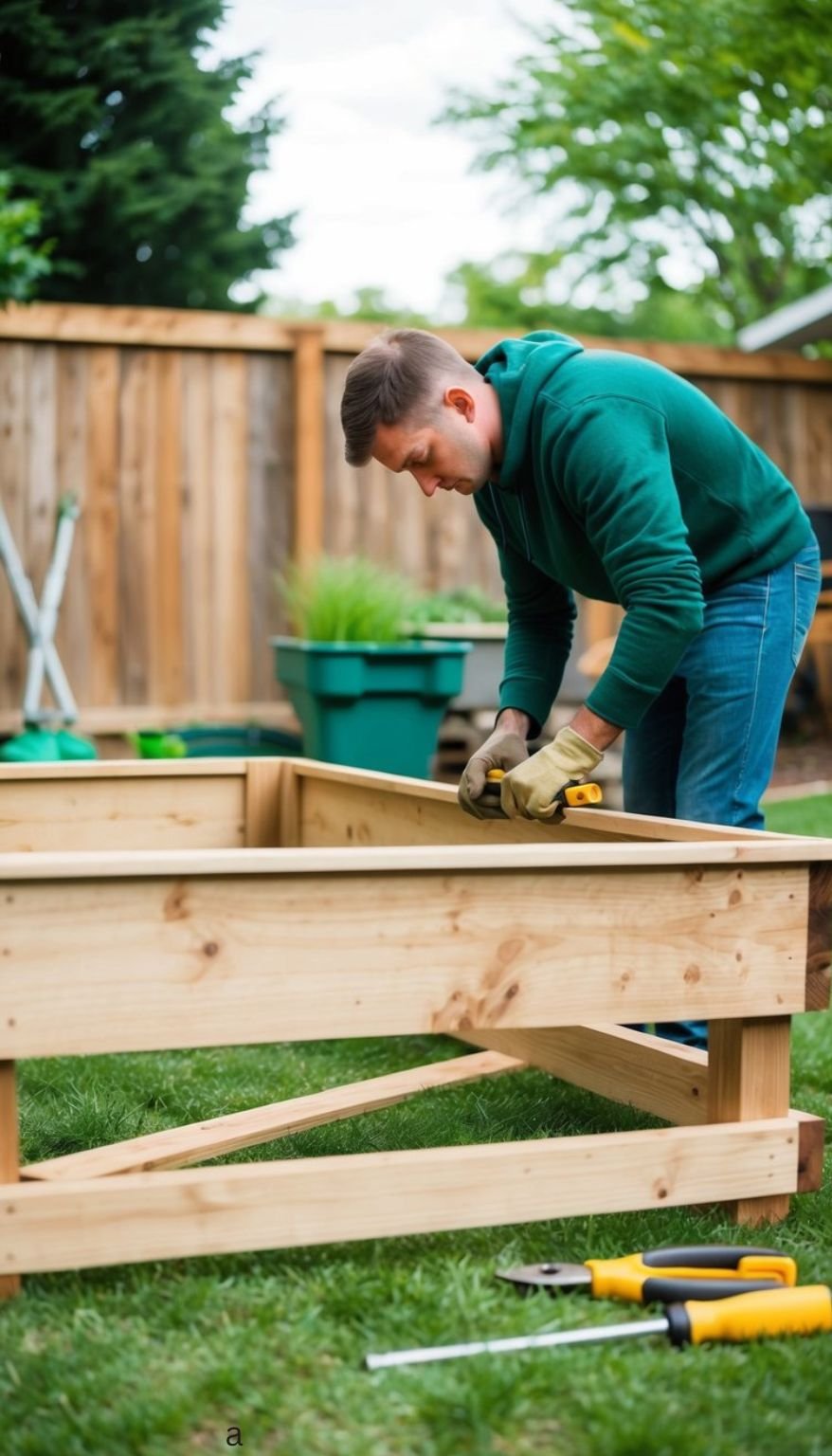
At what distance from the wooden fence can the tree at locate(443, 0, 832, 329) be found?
4163 mm

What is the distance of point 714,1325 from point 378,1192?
0.43 meters

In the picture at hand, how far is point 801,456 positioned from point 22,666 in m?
4.20

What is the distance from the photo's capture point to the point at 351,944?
69.1 inches

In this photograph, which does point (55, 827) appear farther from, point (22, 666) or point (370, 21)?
point (370, 21)

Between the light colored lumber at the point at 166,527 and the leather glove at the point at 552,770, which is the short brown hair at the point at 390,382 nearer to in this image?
the leather glove at the point at 552,770

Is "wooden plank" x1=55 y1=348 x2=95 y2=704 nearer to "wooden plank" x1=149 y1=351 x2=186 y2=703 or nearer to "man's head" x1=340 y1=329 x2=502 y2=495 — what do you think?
"wooden plank" x1=149 y1=351 x2=186 y2=703

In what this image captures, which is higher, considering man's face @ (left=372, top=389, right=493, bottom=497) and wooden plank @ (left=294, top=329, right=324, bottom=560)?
wooden plank @ (left=294, top=329, right=324, bottom=560)

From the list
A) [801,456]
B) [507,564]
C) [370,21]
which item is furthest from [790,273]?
[507,564]

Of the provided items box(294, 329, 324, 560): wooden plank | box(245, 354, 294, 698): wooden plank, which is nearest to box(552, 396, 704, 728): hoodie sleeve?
box(294, 329, 324, 560): wooden plank

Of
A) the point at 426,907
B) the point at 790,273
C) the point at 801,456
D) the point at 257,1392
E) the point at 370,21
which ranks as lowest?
the point at 257,1392

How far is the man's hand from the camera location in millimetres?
2324

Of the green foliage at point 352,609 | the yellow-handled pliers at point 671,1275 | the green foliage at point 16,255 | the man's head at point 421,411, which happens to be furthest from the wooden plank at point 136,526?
the yellow-handled pliers at point 671,1275

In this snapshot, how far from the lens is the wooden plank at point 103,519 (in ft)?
19.5

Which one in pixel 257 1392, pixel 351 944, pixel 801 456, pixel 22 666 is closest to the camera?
pixel 257 1392
